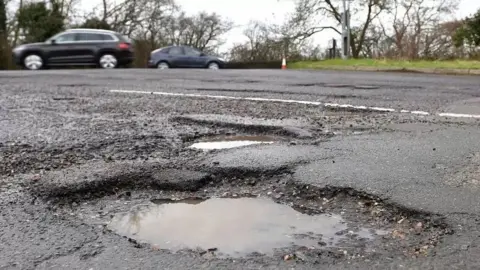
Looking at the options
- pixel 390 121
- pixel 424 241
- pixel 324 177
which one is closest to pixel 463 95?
pixel 390 121

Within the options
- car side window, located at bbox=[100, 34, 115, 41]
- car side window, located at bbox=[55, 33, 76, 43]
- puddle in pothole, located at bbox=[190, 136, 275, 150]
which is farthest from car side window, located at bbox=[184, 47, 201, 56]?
puddle in pothole, located at bbox=[190, 136, 275, 150]

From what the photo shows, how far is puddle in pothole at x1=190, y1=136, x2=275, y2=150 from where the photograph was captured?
4313mm

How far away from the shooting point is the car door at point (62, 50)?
66.0 feet

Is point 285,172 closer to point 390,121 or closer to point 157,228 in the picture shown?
point 157,228

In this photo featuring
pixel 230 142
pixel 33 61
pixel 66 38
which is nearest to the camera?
pixel 230 142

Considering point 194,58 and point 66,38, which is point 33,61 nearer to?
point 66,38

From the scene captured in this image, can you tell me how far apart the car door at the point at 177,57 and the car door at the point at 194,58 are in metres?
0.23

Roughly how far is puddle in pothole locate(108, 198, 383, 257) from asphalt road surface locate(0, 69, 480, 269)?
102 millimetres

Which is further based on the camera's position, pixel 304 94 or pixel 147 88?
pixel 147 88

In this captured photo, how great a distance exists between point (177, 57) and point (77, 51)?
618 cm

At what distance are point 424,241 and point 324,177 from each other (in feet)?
3.51

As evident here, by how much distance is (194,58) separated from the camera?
25.8 metres

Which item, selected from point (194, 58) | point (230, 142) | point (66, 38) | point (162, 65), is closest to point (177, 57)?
point (162, 65)

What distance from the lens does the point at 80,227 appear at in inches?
97.8
